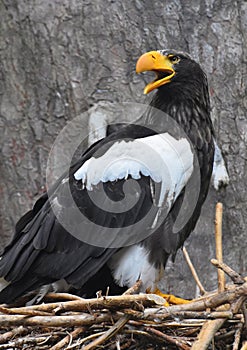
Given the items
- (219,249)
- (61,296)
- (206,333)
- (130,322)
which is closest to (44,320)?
(130,322)

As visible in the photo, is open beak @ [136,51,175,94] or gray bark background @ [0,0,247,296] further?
gray bark background @ [0,0,247,296]

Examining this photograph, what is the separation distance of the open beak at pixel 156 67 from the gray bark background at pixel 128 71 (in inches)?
25.3

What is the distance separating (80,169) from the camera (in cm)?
463

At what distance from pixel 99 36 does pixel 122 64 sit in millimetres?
214

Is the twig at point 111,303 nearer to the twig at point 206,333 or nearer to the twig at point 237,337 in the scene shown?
the twig at point 206,333

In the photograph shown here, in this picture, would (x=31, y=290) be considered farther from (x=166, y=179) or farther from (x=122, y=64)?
(x=122, y=64)

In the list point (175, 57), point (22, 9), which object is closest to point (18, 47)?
point (22, 9)

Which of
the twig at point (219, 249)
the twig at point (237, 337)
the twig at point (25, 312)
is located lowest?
the twig at point (237, 337)

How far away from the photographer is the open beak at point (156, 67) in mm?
4738

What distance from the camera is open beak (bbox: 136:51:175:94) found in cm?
474

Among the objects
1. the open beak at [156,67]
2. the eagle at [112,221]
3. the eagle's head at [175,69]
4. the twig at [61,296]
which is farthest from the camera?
the eagle's head at [175,69]

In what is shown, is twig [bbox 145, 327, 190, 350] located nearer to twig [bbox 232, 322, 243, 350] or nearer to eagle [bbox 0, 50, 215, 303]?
twig [bbox 232, 322, 243, 350]

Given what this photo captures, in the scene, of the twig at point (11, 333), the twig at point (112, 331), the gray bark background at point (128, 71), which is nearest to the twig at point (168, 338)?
the twig at point (112, 331)

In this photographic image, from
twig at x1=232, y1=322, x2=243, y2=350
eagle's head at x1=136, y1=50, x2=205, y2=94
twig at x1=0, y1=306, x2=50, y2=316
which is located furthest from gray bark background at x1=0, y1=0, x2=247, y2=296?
twig at x1=0, y1=306, x2=50, y2=316
